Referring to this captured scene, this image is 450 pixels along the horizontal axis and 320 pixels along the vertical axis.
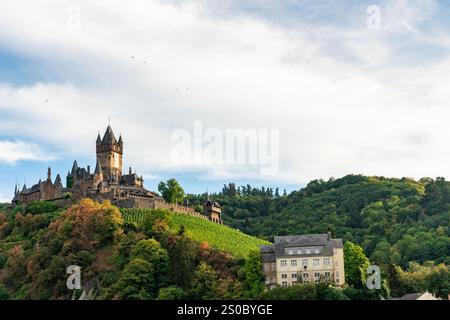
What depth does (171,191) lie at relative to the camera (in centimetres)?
12000

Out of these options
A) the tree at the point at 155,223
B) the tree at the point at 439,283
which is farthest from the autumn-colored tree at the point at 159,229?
the tree at the point at 439,283

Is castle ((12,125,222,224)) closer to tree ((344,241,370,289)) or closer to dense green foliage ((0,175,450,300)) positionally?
dense green foliage ((0,175,450,300))

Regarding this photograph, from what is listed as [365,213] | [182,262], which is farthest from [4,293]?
[365,213]

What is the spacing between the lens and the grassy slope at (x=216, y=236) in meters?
94.2

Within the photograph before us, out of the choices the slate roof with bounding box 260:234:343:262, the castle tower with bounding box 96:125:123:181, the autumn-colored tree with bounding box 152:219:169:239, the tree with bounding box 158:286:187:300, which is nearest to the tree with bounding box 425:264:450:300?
the slate roof with bounding box 260:234:343:262

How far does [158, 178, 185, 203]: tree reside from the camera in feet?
393

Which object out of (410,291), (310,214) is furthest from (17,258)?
(310,214)

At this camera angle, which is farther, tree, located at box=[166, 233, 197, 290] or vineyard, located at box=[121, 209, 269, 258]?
vineyard, located at box=[121, 209, 269, 258]

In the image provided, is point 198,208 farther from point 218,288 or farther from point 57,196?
point 218,288

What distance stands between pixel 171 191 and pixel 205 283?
43133 mm

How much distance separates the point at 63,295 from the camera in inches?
3374

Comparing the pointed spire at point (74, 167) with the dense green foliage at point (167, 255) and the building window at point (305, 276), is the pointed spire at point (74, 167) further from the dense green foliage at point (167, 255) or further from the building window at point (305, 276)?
the building window at point (305, 276)

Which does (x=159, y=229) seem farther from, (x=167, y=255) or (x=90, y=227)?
(x=90, y=227)

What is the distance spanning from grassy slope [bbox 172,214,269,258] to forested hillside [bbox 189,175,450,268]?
69.0 ft
